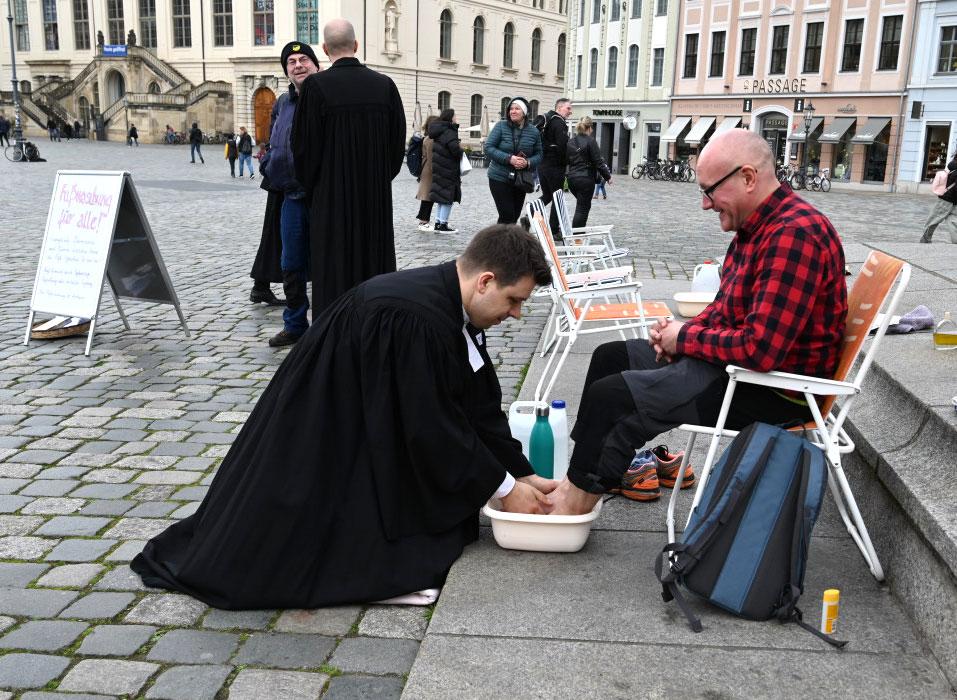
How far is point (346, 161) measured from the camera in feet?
19.2

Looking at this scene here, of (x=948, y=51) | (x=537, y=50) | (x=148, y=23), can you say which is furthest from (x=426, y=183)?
(x=537, y=50)

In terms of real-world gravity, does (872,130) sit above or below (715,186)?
above

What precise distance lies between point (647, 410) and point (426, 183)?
35.3ft

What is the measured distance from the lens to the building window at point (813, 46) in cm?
3744

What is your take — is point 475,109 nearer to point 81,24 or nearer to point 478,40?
point 478,40

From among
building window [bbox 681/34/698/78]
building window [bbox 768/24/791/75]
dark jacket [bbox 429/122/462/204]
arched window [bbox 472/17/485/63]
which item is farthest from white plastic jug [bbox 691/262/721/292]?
arched window [bbox 472/17/485/63]

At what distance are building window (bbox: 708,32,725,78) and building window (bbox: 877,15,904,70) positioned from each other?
26.3 ft

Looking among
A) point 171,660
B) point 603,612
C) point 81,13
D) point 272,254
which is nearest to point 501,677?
point 603,612

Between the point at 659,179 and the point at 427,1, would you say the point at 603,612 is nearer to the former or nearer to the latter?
the point at 659,179

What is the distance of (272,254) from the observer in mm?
7664

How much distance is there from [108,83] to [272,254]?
58005 millimetres

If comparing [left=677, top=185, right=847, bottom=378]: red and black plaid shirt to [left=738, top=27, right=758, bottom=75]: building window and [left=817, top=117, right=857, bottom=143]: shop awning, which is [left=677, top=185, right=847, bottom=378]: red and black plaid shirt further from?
[left=738, top=27, right=758, bottom=75]: building window

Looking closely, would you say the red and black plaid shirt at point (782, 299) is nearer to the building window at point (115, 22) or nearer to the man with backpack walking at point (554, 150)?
the man with backpack walking at point (554, 150)

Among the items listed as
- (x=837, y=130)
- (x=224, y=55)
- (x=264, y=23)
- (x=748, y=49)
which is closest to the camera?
(x=837, y=130)
